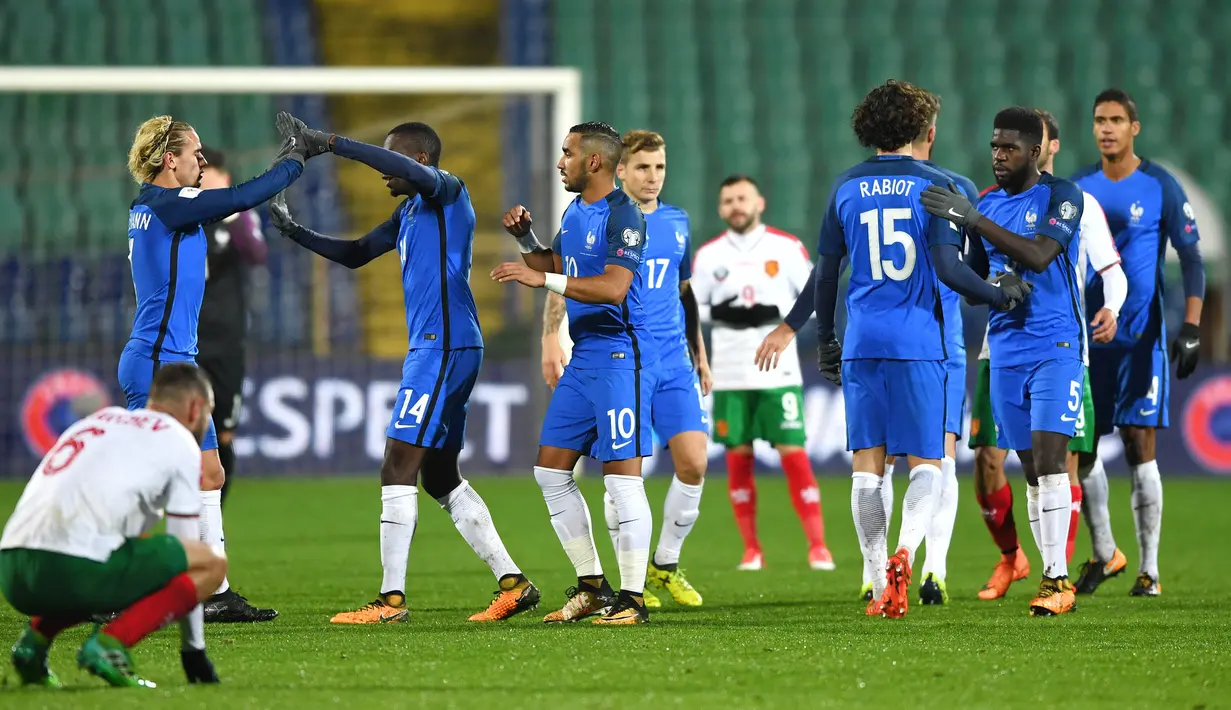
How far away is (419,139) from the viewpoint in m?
6.55

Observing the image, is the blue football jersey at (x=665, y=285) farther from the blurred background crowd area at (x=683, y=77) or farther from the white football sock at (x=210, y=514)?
the blurred background crowd area at (x=683, y=77)

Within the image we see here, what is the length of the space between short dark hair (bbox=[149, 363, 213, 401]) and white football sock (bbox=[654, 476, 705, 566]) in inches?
115

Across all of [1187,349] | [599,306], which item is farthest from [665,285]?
[1187,349]

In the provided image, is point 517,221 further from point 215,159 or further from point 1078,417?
point 215,159

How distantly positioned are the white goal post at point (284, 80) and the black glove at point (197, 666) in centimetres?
921

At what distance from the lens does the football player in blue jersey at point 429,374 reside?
20.7ft

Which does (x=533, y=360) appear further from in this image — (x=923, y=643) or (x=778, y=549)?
(x=923, y=643)

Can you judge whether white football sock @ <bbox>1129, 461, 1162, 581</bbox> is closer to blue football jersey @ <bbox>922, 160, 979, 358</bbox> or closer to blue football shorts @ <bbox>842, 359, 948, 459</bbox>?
blue football jersey @ <bbox>922, 160, 979, 358</bbox>

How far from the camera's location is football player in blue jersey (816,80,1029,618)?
6.28 m

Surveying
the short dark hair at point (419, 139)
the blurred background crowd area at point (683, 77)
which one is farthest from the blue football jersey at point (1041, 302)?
the blurred background crowd area at point (683, 77)

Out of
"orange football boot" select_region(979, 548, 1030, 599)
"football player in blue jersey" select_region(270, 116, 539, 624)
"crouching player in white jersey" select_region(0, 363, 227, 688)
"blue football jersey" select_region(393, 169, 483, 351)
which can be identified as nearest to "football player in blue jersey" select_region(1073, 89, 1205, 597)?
"orange football boot" select_region(979, 548, 1030, 599)

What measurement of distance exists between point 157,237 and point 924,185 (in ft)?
9.29

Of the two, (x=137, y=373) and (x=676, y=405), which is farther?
(x=676, y=405)

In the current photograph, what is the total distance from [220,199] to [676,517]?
2420mm
